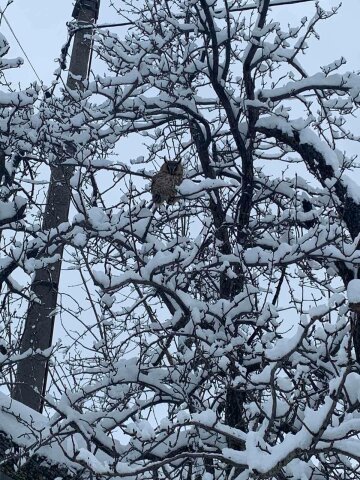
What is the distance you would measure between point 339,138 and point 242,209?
1023mm

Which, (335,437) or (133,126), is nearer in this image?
(335,437)

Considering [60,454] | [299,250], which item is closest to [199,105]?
[299,250]

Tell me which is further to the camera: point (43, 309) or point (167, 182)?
point (43, 309)

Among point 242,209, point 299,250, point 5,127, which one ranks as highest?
point 5,127

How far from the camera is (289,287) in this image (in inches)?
237

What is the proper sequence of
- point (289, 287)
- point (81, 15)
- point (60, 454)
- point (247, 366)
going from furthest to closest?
point (81, 15), point (289, 287), point (247, 366), point (60, 454)

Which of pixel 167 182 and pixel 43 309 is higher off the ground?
pixel 167 182

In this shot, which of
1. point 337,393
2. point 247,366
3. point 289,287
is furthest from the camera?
point 289,287

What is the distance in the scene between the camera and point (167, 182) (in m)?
5.90

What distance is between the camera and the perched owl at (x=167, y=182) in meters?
5.90

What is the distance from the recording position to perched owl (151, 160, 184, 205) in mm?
5900

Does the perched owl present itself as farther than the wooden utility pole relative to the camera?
No

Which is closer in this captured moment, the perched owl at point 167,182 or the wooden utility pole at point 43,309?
the perched owl at point 167,182

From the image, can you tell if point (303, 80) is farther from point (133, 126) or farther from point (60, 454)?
point (60, 454)
